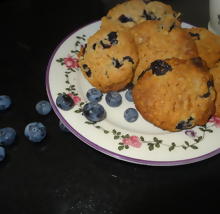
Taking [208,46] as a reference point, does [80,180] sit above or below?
below

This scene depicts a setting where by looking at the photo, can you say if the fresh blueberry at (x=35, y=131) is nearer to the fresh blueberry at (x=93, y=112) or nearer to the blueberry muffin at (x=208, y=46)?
the fresh blueberry at (x=93, y=112)

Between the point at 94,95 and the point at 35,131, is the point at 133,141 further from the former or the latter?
the point at 35,131

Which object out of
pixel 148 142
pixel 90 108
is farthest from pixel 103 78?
pixel 148 142

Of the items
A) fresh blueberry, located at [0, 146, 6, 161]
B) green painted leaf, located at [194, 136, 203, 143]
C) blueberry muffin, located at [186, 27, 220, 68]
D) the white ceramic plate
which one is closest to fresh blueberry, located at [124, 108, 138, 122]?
the white ceramic plate

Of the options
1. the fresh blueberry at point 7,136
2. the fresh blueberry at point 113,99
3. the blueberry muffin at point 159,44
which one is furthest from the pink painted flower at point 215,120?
the fresh blueberry at point 7,136

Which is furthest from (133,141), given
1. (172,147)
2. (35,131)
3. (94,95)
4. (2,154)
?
(2,154)

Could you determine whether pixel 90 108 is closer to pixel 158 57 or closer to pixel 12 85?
pixel 158 57
